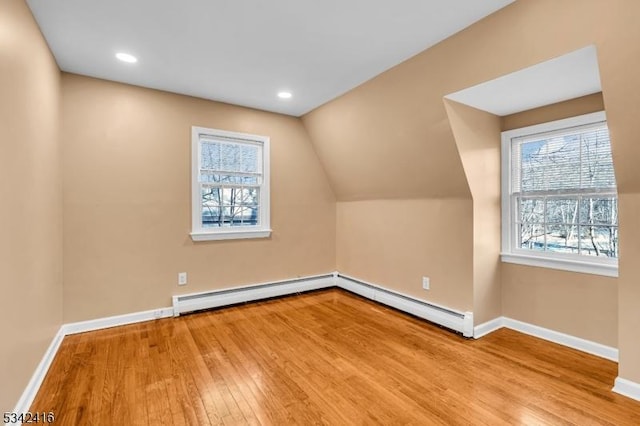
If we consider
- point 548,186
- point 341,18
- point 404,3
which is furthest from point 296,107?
point 548,186

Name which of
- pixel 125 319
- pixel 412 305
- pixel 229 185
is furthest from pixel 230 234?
pixel 412 305

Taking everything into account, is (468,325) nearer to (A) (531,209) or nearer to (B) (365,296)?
(A) (531,209)

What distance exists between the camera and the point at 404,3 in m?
1.90

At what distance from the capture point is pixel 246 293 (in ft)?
12.6

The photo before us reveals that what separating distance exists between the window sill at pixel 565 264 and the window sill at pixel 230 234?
8.97 feet

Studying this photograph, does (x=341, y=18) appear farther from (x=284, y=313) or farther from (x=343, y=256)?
(x=343, y=256)

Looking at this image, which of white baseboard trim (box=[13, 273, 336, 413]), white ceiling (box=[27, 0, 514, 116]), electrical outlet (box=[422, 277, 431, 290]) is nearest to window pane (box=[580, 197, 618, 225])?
electrical outlet (box=[422, 277, 431, 290])

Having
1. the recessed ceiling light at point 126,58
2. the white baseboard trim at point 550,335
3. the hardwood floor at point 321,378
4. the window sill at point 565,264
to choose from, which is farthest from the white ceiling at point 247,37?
the white baseboard trim at point 550,335

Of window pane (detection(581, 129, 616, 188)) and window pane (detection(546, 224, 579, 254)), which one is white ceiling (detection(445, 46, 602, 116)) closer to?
window pane (detection(581, 129, 616, 188))

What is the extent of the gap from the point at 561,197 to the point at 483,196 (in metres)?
0.62

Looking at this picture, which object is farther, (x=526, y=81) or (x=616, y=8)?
(x=526, y=81)

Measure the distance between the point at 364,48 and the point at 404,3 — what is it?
1.80 ft

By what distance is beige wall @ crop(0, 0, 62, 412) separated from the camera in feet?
5.31

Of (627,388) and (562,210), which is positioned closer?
(627,388)
